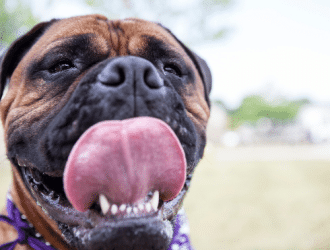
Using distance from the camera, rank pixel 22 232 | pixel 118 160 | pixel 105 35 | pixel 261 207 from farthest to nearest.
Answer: pixel 261 207 < pixel 105 35 < pixel 22 232 < pixel 118 160

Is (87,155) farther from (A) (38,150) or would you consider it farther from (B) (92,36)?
(B) (92,36)

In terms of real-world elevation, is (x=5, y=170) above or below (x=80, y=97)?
below

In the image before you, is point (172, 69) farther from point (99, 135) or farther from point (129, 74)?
point (99, 135)

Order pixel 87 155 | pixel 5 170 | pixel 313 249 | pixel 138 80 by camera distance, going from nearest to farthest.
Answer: pixel 87 155, pixel 138 80, pixel 313 249, pixel 5 170

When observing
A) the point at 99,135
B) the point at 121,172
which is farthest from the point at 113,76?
the point at 121,172

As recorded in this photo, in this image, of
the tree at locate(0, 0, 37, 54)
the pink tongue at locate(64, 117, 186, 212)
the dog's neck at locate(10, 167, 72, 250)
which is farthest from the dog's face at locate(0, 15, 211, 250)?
the tree at locate(0, 0, 37, 54)

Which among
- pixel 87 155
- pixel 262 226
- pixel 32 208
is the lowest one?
pixel 262 226

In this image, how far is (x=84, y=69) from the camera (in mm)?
1728

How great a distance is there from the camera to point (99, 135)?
1.15 metres

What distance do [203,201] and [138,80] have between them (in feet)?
16.1

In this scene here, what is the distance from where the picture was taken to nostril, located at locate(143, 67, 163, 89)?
A: 1.37 metres

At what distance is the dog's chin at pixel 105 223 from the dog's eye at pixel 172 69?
88cm

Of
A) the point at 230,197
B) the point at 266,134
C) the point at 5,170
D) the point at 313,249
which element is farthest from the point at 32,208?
the point at 266,134

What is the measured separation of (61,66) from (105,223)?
0.96m
